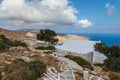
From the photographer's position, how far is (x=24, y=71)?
1798 cm

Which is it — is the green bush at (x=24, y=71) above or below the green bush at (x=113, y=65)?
above

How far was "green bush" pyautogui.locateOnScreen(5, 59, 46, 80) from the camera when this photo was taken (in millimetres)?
17625

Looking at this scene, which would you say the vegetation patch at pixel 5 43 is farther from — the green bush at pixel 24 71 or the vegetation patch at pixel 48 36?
the vegetation patch at pixel 48 36

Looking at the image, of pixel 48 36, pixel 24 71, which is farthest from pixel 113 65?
pixel 48 36

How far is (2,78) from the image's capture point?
58.6 ft

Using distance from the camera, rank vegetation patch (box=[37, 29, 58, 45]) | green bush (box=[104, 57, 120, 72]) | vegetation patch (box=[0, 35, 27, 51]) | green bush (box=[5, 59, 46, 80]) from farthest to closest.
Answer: vegetation patch (box=[37, 29, 58, 45]) < green bush (box=[104, 57, 120, 72]) < vegetation patch (box=[0, 35, 27, 51]) < green bush (box=[5, 59, 46, 80])

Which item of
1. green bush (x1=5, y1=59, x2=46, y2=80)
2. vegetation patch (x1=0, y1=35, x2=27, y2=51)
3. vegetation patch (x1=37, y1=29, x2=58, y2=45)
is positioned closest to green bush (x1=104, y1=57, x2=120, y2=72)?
vegetation patch (x1=0, y1=35, x2=27, y2=51)

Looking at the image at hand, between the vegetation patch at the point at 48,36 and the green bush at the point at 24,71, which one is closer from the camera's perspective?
the green bush at the point at 24,71

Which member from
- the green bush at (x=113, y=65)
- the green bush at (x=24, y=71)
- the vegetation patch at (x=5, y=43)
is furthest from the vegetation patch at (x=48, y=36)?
the green bush at (x=24, y=71)

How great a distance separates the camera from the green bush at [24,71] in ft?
57.8

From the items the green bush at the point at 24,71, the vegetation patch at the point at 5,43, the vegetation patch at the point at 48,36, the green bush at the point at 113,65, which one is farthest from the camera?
the vegetation patch at the point at 48,36

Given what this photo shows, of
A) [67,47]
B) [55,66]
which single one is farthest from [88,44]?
[55,66]

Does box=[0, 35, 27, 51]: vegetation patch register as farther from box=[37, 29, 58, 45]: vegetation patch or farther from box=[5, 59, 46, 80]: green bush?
box=[37, 29, 58, 45]: vegetation patch

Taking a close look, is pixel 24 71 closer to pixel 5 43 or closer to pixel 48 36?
pixel 5 43
